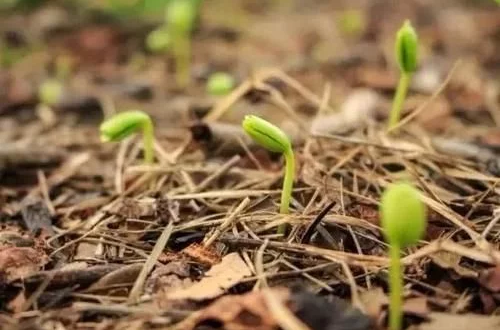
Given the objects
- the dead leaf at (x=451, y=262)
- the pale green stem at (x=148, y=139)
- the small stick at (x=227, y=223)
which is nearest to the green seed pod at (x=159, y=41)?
the pale green stem at (x=148, y=139)

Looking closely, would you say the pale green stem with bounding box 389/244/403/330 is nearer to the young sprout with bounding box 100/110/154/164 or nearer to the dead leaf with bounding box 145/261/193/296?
the dead leaf with bounding box 145/261/193/296

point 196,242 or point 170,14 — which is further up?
point 170,14

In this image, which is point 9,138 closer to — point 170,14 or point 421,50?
point 170,14

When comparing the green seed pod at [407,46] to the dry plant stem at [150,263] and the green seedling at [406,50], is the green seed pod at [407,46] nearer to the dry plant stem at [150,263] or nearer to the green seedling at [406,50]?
the green seedling at [406,50]

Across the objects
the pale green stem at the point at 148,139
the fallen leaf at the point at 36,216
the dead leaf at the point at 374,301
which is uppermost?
the pale green stem at the point at 148,139

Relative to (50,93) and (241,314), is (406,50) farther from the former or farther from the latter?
(50,93)

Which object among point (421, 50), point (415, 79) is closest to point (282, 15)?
point (421, 50)

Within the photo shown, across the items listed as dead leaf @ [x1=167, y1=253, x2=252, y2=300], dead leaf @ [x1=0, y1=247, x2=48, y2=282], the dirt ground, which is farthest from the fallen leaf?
dead leaf @ [x1=167, y1=253, x2=252, y2=300]
